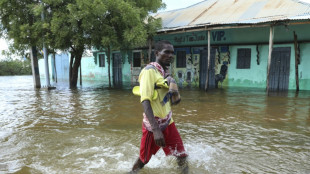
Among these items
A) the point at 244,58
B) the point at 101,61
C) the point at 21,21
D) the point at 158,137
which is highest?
the point at 21,21

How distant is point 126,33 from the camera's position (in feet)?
34.7

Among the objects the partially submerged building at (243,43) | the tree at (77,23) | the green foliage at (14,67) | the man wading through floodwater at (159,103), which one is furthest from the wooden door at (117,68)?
the green foliage at (14,67)

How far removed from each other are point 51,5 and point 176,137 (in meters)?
11.2

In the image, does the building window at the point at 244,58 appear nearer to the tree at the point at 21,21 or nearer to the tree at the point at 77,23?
the tree at the point at 77,23

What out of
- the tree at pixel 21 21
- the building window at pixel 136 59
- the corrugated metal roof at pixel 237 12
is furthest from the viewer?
the building window at pixel 136 59

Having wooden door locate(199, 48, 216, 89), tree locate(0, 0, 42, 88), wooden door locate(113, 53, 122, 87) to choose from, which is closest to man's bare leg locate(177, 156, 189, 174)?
tree locate(0, 0, 42, 88)

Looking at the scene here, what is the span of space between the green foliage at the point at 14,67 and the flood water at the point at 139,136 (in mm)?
33314

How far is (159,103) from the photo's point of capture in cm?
230

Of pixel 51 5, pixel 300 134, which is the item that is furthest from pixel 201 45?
pixel 300 134

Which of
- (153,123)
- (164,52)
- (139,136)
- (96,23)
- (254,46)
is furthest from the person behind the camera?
(254,46)

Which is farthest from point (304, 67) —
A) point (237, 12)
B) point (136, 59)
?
point (136, 59)

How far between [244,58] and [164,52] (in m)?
11.3

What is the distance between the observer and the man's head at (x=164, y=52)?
227cm

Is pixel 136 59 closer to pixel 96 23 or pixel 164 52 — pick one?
pixel 96 23
